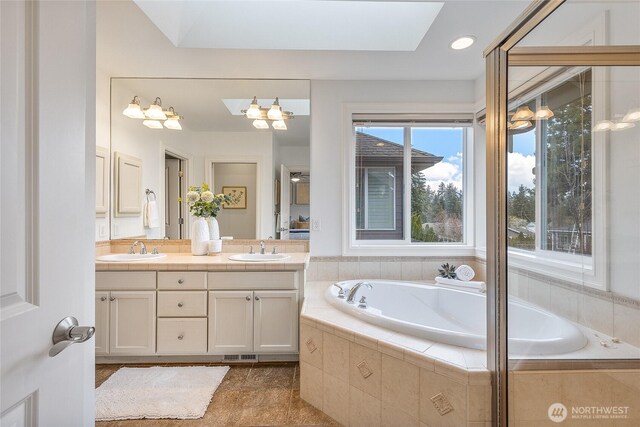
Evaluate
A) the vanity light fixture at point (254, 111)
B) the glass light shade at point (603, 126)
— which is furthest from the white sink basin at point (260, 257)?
the glass light shade at point (603, 126)

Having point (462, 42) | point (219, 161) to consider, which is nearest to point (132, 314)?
point (219, 161)

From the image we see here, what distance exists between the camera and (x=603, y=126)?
4.96 ft

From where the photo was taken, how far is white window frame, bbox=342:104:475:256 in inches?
112

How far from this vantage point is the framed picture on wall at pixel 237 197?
2.93 m

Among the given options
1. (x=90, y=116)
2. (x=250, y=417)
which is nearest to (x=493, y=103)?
(x=90, y=116)

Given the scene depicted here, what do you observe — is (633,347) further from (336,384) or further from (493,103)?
(336,384)

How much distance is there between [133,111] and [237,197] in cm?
120

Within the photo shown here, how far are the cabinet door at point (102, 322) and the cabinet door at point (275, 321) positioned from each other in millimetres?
1092

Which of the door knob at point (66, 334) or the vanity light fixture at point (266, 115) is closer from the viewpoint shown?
the door knob at point (66, 334)

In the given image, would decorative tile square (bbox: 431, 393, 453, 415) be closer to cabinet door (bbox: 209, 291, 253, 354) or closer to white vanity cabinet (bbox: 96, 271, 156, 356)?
cabinet door (bbox: 209, 291, 253, 354)

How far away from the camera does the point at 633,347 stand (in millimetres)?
1354

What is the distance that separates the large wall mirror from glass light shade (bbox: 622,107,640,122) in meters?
2.09

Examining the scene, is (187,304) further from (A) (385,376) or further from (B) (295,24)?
(B) (295,24)

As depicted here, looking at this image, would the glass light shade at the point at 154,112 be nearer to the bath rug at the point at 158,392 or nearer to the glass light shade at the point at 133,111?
the glass light shade at the point at 133,111
